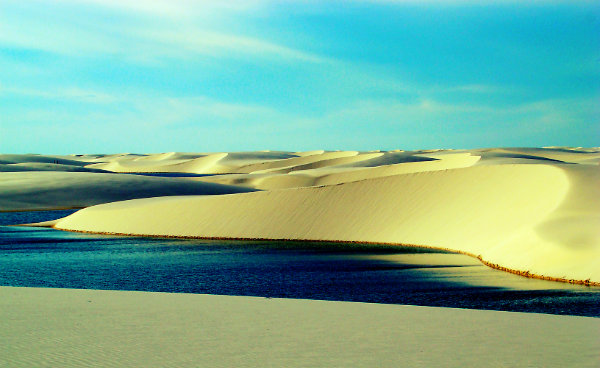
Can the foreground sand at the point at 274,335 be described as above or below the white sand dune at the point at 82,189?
below

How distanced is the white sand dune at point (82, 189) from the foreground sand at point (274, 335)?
172 ft

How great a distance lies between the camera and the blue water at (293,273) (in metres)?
18.3

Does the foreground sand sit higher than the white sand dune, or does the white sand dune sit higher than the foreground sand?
the white sand dune

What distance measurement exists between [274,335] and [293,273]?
12.2 meters

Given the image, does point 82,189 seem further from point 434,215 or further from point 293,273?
point 293,273

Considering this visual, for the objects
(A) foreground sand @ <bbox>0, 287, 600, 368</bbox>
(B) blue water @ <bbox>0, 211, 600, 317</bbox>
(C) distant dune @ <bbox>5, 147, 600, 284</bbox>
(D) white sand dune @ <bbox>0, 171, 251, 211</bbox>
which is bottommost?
(B) blue water @ <bbox>0, 211, 600, 317</bbox>

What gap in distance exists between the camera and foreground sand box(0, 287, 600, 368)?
9719mm

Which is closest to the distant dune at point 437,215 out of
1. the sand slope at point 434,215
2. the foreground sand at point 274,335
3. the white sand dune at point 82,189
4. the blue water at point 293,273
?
the sand slope at point 434,215

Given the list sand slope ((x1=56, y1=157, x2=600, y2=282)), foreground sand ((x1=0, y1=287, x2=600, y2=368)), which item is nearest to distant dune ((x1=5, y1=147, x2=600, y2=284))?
sand slope ((x1=56, y1=157, x2=600, y2=282))

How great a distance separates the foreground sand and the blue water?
3396 mm

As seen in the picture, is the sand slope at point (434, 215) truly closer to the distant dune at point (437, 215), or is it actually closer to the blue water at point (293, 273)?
the distant dune at point (437, 215)

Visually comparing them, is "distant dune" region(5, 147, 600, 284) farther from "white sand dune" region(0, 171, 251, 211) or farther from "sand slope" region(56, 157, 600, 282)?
"white sand dune" region(0, 171, 251, 211)

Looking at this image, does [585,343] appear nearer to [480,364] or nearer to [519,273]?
[480,364]

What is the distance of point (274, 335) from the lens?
38.3ft
